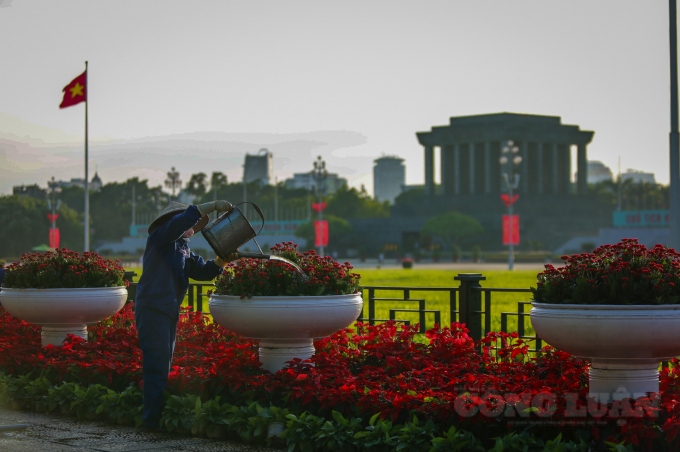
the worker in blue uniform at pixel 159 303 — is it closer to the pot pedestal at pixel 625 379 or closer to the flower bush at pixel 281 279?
the flower bush at pixel 281 279

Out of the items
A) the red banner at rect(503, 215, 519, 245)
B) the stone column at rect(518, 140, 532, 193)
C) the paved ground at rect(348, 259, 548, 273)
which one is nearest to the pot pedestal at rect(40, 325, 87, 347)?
the paved ground at rect(348, 259, 548, 273)

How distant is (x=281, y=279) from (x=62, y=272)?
3.41 m

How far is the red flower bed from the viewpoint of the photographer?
6531 mm

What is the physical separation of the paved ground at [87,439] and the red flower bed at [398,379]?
0.57 m

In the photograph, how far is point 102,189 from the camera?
14550 cm

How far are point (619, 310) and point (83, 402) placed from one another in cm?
450

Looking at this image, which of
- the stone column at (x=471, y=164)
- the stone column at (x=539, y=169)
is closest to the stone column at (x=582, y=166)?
the stone column at (x=539, y=169)

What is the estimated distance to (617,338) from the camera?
Result: 660cm

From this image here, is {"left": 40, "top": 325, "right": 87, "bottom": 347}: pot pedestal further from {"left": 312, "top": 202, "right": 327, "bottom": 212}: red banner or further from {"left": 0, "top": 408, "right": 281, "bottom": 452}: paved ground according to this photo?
{"left": 312, "top": 202, "right": 327, "bottom": 212}: red banner

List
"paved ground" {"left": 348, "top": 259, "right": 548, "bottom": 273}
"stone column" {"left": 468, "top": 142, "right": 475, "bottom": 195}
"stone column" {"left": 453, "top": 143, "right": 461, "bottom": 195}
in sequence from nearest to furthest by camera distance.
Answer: "paved ground" {"left": 348, "top": 259, "right": 548, "bottom": 273} < "stone column" {"left": 468, "top": 142, "right": 475, "bottom": 195} < "stone column" {"left": 453, "top": 143, "right": 461, "bottom": 195}

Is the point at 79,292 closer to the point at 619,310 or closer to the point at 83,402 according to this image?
the point at 83,402

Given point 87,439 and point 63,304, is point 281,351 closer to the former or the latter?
point 87,439

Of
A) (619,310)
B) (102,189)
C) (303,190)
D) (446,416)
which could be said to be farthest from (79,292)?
(303,190)

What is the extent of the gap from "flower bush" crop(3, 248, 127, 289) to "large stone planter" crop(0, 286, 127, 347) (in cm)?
19
